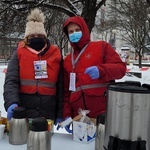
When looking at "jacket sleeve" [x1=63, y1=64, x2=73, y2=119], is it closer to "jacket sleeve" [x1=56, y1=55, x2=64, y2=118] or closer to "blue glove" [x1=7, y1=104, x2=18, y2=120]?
"jacket sleeve" [x1=56, y1=55, x2=64, y2=118]

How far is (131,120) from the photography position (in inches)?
55.2

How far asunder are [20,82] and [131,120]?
47.8 inches

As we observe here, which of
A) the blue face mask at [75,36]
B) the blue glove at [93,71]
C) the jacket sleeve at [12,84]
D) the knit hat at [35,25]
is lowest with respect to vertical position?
the jacket sleeve at [12,84]

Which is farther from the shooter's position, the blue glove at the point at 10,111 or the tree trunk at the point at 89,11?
the tree trunk at the point at 89,11

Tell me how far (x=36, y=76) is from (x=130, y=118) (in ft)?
3.66

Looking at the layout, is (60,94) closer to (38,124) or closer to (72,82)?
(72,82)

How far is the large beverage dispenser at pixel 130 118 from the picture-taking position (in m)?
1.38

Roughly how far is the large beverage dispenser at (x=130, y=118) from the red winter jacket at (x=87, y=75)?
875 mm

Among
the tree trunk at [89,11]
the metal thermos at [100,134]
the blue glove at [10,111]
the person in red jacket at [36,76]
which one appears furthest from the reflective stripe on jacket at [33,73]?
the tree trunk at [89,11]

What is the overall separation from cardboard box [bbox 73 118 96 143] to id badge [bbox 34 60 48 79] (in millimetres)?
599

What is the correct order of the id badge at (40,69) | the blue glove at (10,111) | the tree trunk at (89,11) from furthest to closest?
the tree trunk at (89,11) → the id badge at (40,69) → the blue glove at (10,111)

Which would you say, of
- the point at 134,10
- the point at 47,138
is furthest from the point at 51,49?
the point at 134,10

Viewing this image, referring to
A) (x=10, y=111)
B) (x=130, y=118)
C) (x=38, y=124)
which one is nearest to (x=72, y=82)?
(x=10, y=111)

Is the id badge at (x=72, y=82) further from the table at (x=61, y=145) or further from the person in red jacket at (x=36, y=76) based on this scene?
the table at (x=61, y=145)
